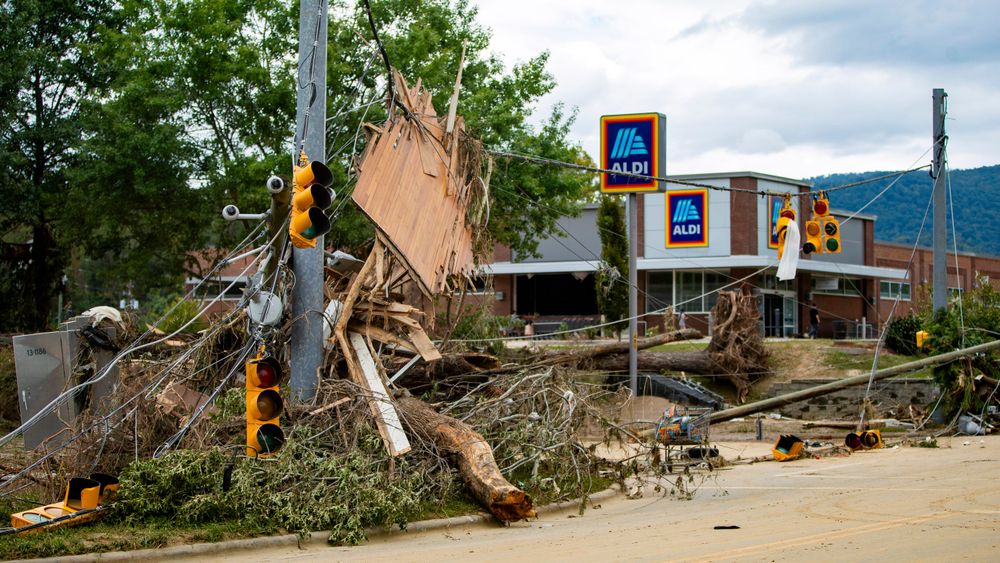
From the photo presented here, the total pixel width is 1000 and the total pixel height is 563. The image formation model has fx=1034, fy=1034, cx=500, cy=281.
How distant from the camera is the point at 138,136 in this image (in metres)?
27.6

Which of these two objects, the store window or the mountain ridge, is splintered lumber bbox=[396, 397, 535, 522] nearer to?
the store window

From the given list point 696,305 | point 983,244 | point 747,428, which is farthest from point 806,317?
point 983,244

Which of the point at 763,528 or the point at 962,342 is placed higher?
the point at 962,342

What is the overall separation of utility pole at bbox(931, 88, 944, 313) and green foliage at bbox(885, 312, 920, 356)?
356 inches

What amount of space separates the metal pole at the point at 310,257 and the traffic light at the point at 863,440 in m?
11.8

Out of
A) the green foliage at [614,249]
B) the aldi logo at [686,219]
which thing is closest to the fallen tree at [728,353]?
the aldi logo at [686,219]

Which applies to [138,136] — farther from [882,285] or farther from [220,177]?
[882,285]

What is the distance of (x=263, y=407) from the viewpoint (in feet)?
33.6

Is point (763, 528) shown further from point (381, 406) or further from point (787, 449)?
point (787, 449)

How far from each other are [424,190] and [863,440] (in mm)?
10760

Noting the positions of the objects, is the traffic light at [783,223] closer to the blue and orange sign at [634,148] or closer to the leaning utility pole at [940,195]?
the blue and orange sign at [634,148]

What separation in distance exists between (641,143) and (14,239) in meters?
34.7

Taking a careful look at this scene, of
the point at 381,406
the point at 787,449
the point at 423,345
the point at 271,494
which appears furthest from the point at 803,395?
the point at 271,494

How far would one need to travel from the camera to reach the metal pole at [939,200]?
23234mm
